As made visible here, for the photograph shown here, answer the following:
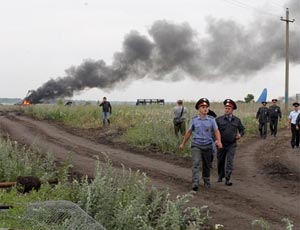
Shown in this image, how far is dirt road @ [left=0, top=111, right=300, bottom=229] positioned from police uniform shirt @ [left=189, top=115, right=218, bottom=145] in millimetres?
980

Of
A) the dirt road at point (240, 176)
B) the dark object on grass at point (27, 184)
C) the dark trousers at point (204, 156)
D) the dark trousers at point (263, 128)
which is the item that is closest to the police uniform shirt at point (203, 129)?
the dark trousers at point (204, 156)

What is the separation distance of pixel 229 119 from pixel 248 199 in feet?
7.72

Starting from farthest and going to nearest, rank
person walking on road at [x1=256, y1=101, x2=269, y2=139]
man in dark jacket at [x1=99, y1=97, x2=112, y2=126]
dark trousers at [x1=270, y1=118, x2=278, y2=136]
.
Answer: man in dark jacket at [x1=99, y1=97, x2=112, y2=126] → dark trousers at [x1=270, y1=118, x2=278, y2=136] → person walking on road at [x1=256, y1=101, x2=269, y2=139]

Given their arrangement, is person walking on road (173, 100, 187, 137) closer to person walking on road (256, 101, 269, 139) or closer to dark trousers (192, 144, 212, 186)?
person walking on road (256, 101, 269, 139)

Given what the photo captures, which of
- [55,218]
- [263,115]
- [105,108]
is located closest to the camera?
[55,218]

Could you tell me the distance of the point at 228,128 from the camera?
1123cm

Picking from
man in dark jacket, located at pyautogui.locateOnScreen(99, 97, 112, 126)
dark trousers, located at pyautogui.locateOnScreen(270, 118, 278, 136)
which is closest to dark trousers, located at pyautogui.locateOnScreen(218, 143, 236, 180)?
dark trousers, located at pyautogui.locateOnScreen(270, 118, 278, 136)

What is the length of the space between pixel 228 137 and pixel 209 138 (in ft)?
2.68

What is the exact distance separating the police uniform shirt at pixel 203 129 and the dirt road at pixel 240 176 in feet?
3.21

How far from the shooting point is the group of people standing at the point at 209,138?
412 inches

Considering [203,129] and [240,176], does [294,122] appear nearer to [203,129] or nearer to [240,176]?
[240,176]

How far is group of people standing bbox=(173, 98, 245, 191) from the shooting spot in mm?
10477

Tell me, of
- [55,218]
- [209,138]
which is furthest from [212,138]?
[55,218]

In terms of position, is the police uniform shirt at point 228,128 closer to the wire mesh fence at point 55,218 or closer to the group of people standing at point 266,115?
the wire mesh fence at point 55,218
